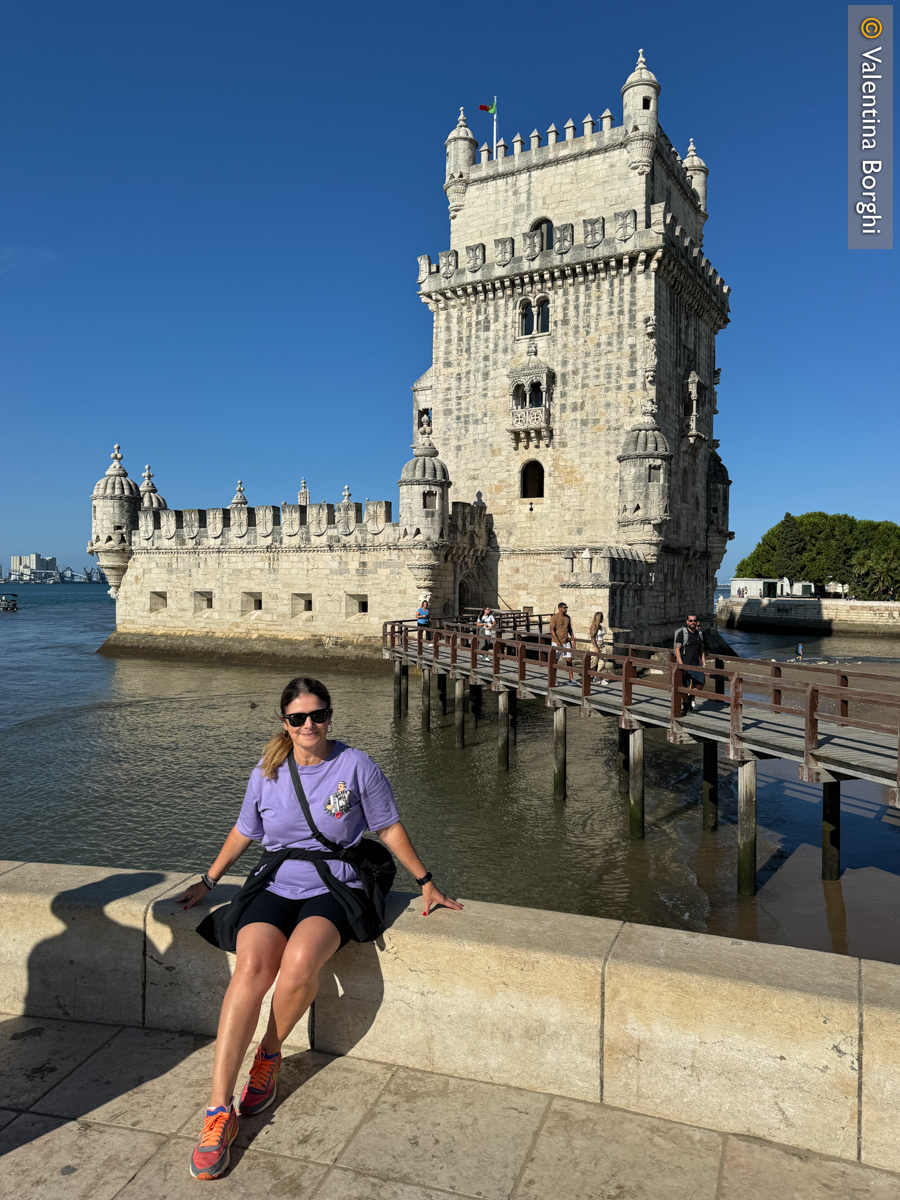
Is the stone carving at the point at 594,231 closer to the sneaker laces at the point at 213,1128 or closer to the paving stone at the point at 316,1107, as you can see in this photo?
the paving stone at the point at 316,1107

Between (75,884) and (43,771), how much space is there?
12.6 m

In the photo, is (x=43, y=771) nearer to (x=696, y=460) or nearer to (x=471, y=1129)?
(x=471, y=1129)

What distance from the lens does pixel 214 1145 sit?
8.07 feet

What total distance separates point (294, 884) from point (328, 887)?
16 centimetres

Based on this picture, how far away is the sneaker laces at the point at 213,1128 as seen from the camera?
2.47 meters

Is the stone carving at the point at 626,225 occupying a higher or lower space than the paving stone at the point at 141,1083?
higher

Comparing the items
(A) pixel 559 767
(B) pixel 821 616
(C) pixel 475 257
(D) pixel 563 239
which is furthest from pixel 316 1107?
(B) pixel 821 616

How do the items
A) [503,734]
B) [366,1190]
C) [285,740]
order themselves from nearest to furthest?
[366,1190] < [285,740] < [503,734]

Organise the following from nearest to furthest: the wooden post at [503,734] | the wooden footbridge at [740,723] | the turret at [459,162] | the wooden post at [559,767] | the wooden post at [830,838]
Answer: the wooden footbridge at [740,723], the wooden post at [830,838], the wooden post at [559,767], the wooden post at [503,734], the turret at [459,162]

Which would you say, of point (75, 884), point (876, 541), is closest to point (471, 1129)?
point (75, 884)

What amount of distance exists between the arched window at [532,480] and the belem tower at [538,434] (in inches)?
2.3

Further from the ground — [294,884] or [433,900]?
[294,884]

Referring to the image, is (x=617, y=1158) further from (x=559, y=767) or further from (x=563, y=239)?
(x=563, y=239)

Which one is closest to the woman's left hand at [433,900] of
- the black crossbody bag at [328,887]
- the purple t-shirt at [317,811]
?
the black crossbody bag at [328,887]
